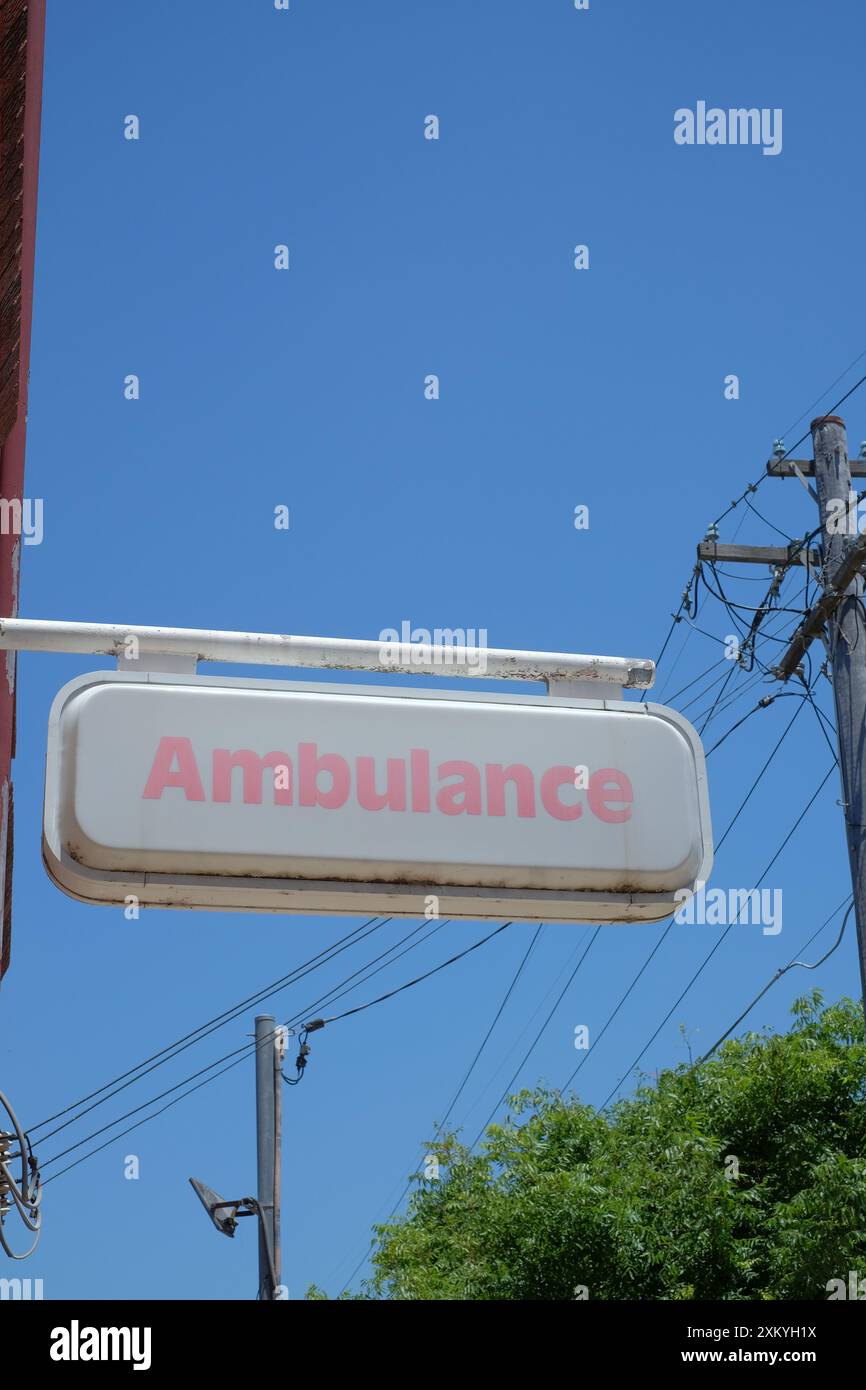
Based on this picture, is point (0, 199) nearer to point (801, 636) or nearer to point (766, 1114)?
point (801, 636)

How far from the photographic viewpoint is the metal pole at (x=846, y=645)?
10766 mm

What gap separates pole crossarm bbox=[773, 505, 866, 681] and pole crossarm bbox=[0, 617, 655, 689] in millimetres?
9291

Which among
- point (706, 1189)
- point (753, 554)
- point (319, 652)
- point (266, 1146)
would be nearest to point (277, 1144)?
point (266, 1146)

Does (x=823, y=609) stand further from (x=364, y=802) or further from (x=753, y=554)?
(x=364, y=802)

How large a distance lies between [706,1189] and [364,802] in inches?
537

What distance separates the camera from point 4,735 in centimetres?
550

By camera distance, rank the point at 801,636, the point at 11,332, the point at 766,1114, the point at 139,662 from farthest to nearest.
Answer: the point at 766,1114 → the point at 801,636 → the point at 11,332 → the point at 139,662

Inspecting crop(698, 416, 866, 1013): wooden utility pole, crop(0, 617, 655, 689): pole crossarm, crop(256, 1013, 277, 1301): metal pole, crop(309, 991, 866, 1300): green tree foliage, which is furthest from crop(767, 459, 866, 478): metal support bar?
crop(0, 617, 655, 689): pole crossarm

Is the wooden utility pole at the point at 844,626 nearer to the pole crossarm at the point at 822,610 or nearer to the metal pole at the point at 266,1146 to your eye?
the pole crossarm at the point at 822,610

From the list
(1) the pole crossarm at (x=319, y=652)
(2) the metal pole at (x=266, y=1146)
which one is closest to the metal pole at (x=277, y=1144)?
(2) the metal pole at (x=266, y=1146)

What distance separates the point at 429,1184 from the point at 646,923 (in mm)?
20318

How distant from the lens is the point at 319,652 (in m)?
2.27
